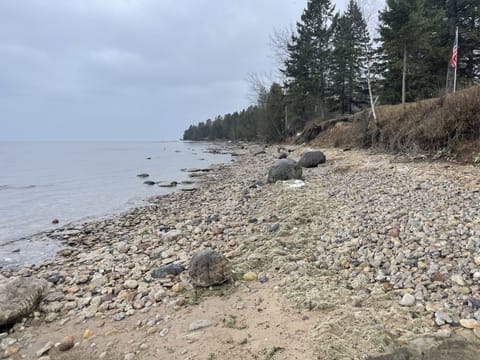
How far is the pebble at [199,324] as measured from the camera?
3.34 m

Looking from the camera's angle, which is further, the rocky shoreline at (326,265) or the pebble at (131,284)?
the pebble at (131,284)

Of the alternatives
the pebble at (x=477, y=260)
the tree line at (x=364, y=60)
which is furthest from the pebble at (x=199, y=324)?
the tree line at (x=364, y=60)

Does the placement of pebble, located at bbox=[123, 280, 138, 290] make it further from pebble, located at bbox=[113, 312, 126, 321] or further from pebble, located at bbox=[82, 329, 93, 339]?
pebble, located at bbox=[82, 329, 93, 339]

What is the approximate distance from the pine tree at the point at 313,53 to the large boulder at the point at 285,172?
24.4m

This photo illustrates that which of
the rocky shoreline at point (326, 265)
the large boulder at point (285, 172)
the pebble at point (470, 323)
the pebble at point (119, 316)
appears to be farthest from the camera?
the large boulder at point (285, 172)

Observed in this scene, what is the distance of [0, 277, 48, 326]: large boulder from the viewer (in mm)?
3842

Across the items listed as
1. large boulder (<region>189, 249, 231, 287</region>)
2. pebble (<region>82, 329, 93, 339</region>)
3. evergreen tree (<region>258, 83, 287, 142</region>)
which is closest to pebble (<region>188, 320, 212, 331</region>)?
large boulder (<region>189, 249, 231, 287</region>)

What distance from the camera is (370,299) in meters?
3.36

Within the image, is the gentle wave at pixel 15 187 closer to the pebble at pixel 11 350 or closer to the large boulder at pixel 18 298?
the large boulder at pixel 18 298

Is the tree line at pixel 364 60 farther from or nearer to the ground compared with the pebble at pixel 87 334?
farther from the ground

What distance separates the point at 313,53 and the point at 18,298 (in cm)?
3509

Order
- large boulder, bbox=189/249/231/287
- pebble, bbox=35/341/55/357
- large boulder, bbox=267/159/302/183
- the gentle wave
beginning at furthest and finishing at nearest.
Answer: the gentle wave, large boulder, bbox=267/159/302/183, large boulder, bbox=189/249/231/287, pebble, bbox=35/341/55/357

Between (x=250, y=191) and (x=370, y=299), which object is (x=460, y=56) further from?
(x=370, y=299)

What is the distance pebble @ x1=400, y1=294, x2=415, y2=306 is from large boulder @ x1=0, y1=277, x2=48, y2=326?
4.81 metres
